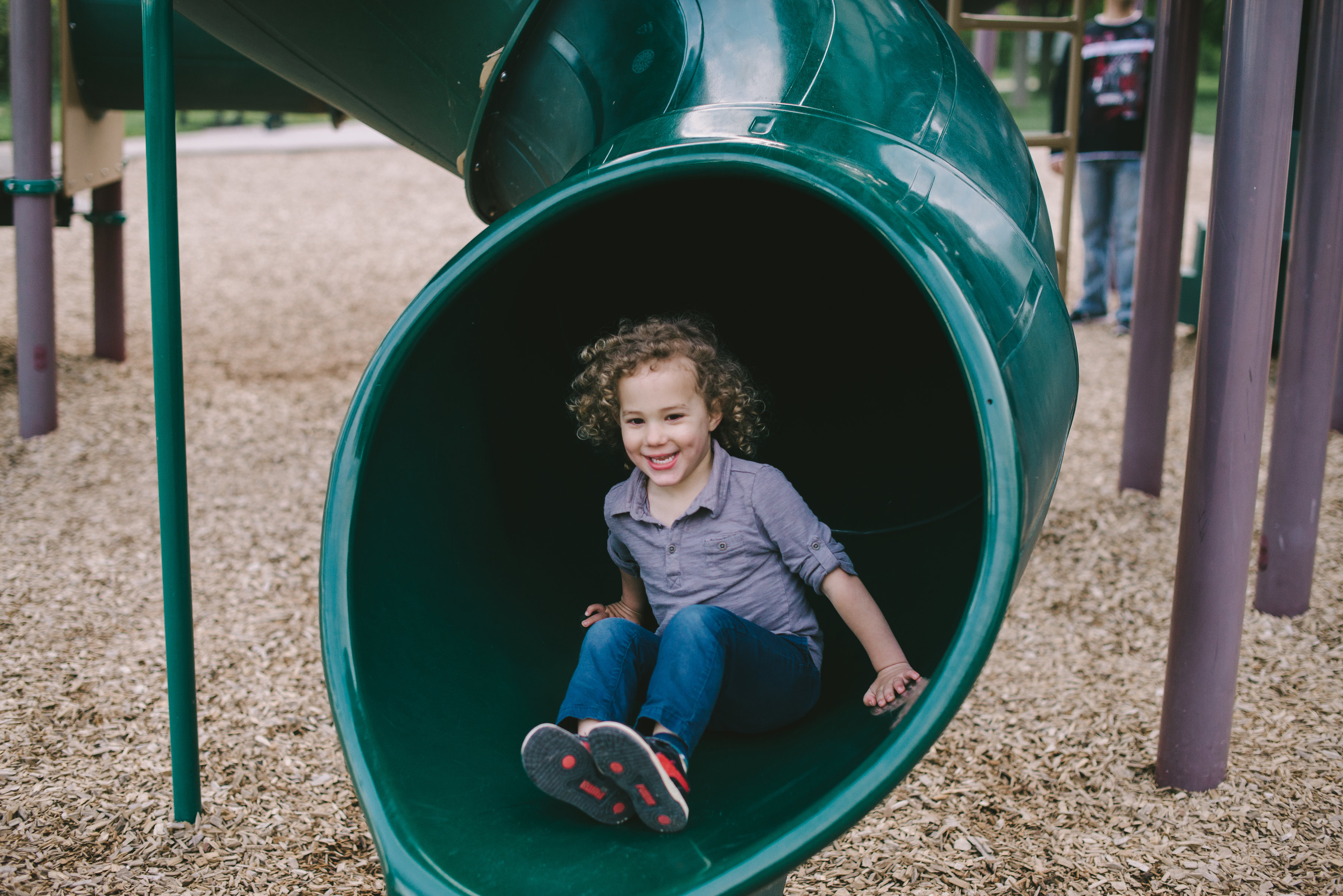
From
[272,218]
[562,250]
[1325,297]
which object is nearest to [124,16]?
[562,250]

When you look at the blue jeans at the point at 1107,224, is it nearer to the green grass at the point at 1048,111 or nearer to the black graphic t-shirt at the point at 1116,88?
the black graphic t-shirt at the point at 1116,88

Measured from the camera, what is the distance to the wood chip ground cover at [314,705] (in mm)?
2199

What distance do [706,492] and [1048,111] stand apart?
1504 centimetres

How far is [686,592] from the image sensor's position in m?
2.22

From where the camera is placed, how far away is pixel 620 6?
2352 mm

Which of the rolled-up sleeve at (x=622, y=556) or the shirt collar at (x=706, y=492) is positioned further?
the rolled-up sleeve at (x=622, y=556)

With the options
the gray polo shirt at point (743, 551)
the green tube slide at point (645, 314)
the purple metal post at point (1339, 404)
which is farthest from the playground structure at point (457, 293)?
the purple metal post at point (1339, 404)

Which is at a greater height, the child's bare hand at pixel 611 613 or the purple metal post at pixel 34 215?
the purple metal post at pixel 34 215

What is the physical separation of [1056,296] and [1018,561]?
2.07 ft

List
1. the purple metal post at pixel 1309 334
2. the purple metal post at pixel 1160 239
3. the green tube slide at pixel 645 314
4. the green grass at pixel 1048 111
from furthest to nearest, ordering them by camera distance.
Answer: the green grass at pixel 1048 111 < the purple metal post at pixel 1160 239 < the purple metal post at pixel 1309 334 < the green tube slide at pixel 645 314

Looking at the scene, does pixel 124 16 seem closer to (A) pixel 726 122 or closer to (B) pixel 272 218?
(A) pixel 726 122

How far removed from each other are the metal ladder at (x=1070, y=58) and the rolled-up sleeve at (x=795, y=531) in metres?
2.49

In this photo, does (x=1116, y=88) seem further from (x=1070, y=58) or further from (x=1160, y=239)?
(x=1160, y=239)

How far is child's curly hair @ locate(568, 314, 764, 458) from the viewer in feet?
7.27
